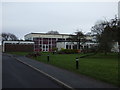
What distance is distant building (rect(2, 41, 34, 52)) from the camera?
8025 cm

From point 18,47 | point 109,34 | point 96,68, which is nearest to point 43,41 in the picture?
point 18,47

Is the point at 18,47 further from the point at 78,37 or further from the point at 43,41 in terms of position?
the point at 78,37

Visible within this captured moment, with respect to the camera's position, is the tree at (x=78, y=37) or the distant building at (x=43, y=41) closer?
the tree at (x=78, y=37)

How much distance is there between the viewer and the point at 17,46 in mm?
81375

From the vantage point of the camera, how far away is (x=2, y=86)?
10344 mm

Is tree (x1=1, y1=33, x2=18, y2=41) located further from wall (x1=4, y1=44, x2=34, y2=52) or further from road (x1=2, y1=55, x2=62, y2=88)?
road (x1=2, y1=55, x2=62, y2=88)

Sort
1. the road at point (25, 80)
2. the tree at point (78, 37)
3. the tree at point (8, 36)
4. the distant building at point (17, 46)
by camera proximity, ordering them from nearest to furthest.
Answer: the road at point (25, 80) → the tree at point (78, 37) → the distant building at point (17, 46) → the tree at point (8, 36)

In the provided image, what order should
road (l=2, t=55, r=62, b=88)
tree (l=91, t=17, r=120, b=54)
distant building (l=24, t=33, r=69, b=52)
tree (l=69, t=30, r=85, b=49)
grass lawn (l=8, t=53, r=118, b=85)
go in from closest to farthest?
road (l=2, t=55, r=62, b=88) < grass lawn (l=8, t=53, r=118, b=85) < tree (l=91, t=17, r=120, b=54) < tree (l=69, t=30, r=85, b=49) < distant building (l=24, t=33, r=69, b=52)

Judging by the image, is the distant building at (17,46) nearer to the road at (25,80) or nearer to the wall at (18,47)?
the wall at (18,47)

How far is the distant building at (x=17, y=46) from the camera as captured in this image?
8025 cm

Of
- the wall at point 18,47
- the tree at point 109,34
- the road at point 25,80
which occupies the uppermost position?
the tree at point 109,34

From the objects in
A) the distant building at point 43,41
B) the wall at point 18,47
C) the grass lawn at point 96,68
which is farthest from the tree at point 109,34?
the distant building at point 43,41

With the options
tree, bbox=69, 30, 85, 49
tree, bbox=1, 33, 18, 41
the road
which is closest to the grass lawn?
the road

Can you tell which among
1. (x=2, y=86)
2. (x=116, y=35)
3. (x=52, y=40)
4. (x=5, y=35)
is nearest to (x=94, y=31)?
(x=116, y=35)
